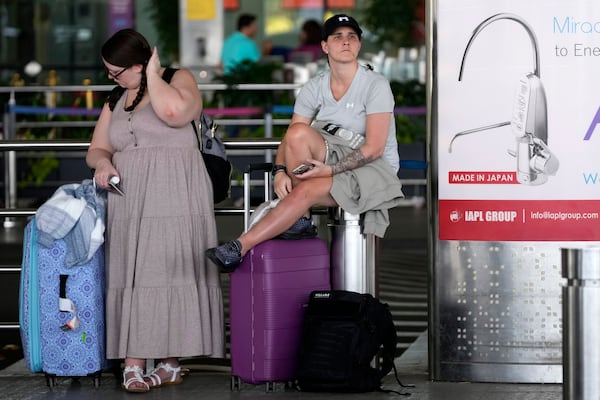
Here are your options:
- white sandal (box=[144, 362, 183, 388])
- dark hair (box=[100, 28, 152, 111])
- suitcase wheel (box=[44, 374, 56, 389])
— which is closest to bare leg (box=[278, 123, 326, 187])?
dark hair (box=[100, 28, 152, 111])

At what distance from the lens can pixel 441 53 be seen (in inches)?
255

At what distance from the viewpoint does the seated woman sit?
20.6ft

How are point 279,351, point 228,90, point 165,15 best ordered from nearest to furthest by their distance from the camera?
point 279,351, point 228,90, point 165,15

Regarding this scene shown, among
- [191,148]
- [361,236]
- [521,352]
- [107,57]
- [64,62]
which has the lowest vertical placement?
[521,352]

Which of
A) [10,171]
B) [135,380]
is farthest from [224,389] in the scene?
[10,171]

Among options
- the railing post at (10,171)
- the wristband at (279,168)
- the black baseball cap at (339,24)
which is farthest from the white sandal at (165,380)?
the railing post at (10,171)

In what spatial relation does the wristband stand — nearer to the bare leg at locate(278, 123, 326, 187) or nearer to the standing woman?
the bare leg at locate(278, 123, 326, 187)

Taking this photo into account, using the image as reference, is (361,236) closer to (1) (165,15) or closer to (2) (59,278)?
(2) (59,278)

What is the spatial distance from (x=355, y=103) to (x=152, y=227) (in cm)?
115

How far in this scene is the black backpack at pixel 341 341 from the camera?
242 inches

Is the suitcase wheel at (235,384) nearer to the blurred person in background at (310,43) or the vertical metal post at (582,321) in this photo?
the vertical metal post at (582,321)

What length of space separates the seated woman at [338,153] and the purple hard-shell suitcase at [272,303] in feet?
0.28

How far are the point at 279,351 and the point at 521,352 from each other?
121 cm

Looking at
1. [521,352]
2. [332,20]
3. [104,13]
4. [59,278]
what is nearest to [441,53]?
[332,20]
